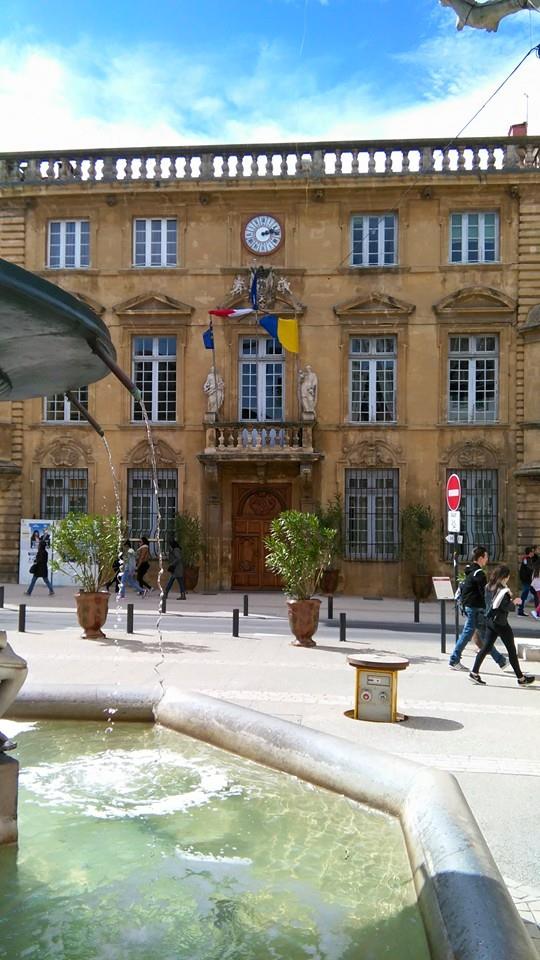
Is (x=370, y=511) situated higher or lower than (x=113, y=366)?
lower

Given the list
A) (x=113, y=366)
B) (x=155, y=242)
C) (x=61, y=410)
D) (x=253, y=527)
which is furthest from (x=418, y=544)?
(x=113, y=366)

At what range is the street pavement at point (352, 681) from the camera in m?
6.09

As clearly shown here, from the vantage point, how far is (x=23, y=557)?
83.6 ft

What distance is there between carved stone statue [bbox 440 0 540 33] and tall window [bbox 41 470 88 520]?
73.1 feet

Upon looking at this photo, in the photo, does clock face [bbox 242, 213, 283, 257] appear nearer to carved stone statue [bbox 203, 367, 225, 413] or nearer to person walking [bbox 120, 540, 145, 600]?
carved stone statue [bbox 203, 367, 225, 413]

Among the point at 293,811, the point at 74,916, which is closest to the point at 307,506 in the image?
the point at 293,811

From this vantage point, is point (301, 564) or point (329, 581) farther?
point (329, 581)

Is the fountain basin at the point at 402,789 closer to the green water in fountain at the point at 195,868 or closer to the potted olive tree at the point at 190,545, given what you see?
the green water in fountain at the point at 195,868

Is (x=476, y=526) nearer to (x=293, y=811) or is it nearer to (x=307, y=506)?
(x=307, y=506)

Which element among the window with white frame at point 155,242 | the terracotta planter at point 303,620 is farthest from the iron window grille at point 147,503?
the terracotta planter at point 303,620

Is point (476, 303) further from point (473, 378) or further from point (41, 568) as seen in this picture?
point (41, 568)

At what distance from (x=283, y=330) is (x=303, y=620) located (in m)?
11.5

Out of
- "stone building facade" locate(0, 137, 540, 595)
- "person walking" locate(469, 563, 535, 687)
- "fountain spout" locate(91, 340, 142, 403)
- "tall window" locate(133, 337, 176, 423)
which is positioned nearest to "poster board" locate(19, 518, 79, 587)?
"stone building facade" locate(0, 137, 540, 595)

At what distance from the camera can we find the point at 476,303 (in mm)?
25281
